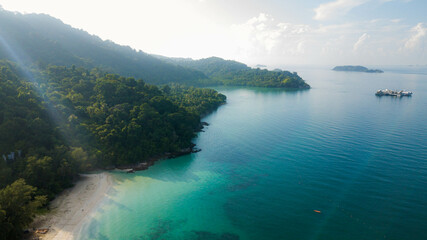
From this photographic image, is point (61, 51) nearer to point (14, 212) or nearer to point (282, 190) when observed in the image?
point (14, 212)

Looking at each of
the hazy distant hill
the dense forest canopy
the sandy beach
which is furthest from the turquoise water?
the hazy distant hill

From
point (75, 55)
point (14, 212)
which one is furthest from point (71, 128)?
point (75, 55)

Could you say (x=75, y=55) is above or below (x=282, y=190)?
above

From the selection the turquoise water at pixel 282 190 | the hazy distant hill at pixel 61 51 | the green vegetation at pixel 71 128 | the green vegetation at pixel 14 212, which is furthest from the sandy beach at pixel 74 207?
the hazy distant hill at pixel 61 51

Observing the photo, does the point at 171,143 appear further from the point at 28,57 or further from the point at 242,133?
the point at 28,57

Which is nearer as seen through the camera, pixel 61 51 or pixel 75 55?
pixel 61 51

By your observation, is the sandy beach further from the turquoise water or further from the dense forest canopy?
the dense forest canopy
